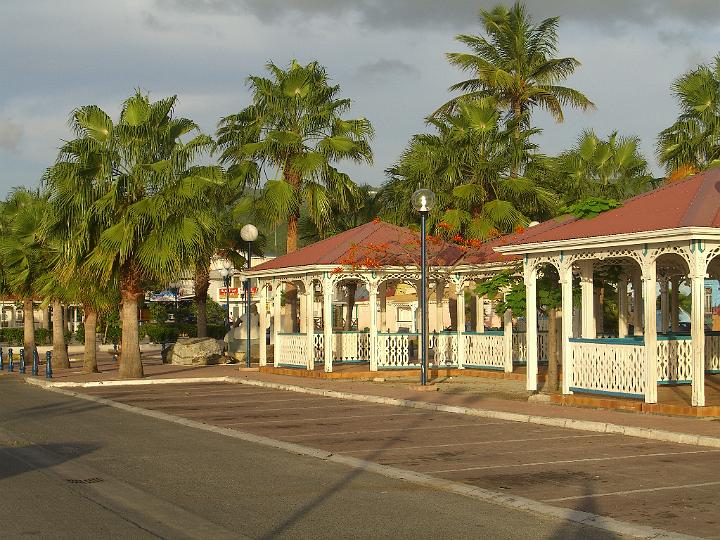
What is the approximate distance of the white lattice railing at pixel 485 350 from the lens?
2878 cm

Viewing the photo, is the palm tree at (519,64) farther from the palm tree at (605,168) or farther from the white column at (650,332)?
the white column at (650,332)

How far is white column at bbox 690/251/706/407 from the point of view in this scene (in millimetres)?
17328

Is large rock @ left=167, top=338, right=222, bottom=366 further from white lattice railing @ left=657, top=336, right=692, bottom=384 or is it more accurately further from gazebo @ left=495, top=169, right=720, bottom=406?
white lattice railing @ left=657, top=336, right=692, bottom=384

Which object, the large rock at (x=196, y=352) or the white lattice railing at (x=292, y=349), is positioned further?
the large rock at (x=196, y=352)

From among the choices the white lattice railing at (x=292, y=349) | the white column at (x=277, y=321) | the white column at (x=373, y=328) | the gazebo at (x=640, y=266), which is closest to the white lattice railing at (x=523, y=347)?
the white column at (x=373, y=328)

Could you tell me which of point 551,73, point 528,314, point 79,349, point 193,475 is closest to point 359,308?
point 79,349

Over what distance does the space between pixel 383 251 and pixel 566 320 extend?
9666 mm

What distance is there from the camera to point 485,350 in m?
29.4

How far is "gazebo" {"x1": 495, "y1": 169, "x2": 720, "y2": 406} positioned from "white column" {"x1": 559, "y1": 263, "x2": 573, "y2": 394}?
0.02 meters

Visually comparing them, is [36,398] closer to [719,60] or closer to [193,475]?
[193,475]

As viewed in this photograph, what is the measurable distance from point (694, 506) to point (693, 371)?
785 centimetres

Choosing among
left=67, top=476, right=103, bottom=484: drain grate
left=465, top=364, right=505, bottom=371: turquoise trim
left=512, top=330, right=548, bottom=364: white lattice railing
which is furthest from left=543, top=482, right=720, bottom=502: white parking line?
left=512, top=330, right=548, bottom=364: white lattice railing

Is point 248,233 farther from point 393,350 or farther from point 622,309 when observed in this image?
Answer: point 622,309

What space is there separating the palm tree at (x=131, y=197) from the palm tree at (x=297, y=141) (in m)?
6.87
